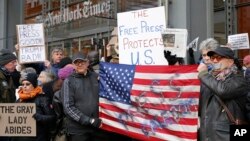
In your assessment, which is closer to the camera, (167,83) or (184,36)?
(167,83)

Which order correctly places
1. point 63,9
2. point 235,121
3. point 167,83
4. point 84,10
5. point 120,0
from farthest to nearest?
→ point 63,9 → point 84,10 → point 120,0 → point 167,83 → point 235,121

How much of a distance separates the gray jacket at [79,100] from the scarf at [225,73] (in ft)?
5.21

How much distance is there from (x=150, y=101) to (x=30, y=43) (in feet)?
12.4

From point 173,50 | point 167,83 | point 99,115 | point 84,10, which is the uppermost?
point 84,10

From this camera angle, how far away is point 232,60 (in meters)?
4.45

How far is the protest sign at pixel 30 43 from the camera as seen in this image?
8.10 metres

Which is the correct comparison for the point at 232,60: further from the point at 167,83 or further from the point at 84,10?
the point at 84,10

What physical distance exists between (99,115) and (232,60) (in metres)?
1.74

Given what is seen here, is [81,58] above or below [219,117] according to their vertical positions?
above

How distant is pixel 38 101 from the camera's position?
18.8 feet

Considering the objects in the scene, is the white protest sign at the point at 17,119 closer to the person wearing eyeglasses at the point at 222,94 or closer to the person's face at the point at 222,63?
the person wearing eyeglasses at the point at 222,94

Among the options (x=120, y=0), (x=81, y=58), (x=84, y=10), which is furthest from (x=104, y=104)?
(x=84, y=10)

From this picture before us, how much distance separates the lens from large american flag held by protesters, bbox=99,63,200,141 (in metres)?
4.82

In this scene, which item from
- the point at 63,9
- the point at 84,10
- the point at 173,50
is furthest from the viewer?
the point at 63,9
